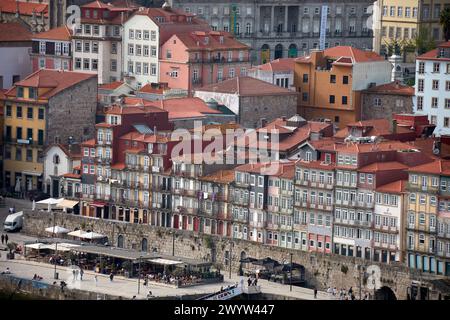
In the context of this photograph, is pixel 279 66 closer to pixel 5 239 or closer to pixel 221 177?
pixel 221 177

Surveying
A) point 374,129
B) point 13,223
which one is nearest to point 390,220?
point 374,129

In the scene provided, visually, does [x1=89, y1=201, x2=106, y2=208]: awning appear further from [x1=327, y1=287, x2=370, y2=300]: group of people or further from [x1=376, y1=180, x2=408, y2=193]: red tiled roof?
[x1=376, y1=180, x2=408, y2=193]: red tiled roof

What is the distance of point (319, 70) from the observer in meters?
175

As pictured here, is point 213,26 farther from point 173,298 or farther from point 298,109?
point 173,298

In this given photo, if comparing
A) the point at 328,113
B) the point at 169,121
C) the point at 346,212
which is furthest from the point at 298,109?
the point at 346,212

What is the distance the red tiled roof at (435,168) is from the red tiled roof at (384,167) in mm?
1689

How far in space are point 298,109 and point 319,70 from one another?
8.40ft

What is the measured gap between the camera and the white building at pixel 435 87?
6614 inches

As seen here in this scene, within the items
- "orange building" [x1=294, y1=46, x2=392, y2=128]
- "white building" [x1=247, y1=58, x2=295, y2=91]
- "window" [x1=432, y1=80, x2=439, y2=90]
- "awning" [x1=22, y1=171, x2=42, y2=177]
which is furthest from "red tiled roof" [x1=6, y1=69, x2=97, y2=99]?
"window" [x1=432, y1=80, x2=439, y2=90]

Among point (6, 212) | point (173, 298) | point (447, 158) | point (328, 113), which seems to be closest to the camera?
point (173, 298)

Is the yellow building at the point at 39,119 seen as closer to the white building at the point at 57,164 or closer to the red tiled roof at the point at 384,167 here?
the white building at the point at 57,164

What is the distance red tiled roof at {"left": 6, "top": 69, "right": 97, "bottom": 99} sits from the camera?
549ft

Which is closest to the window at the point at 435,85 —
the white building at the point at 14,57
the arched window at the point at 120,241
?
the arched window at the point at 120,241

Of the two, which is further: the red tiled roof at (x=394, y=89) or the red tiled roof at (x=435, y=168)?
the red tiled roof at (x=394, y=89)
